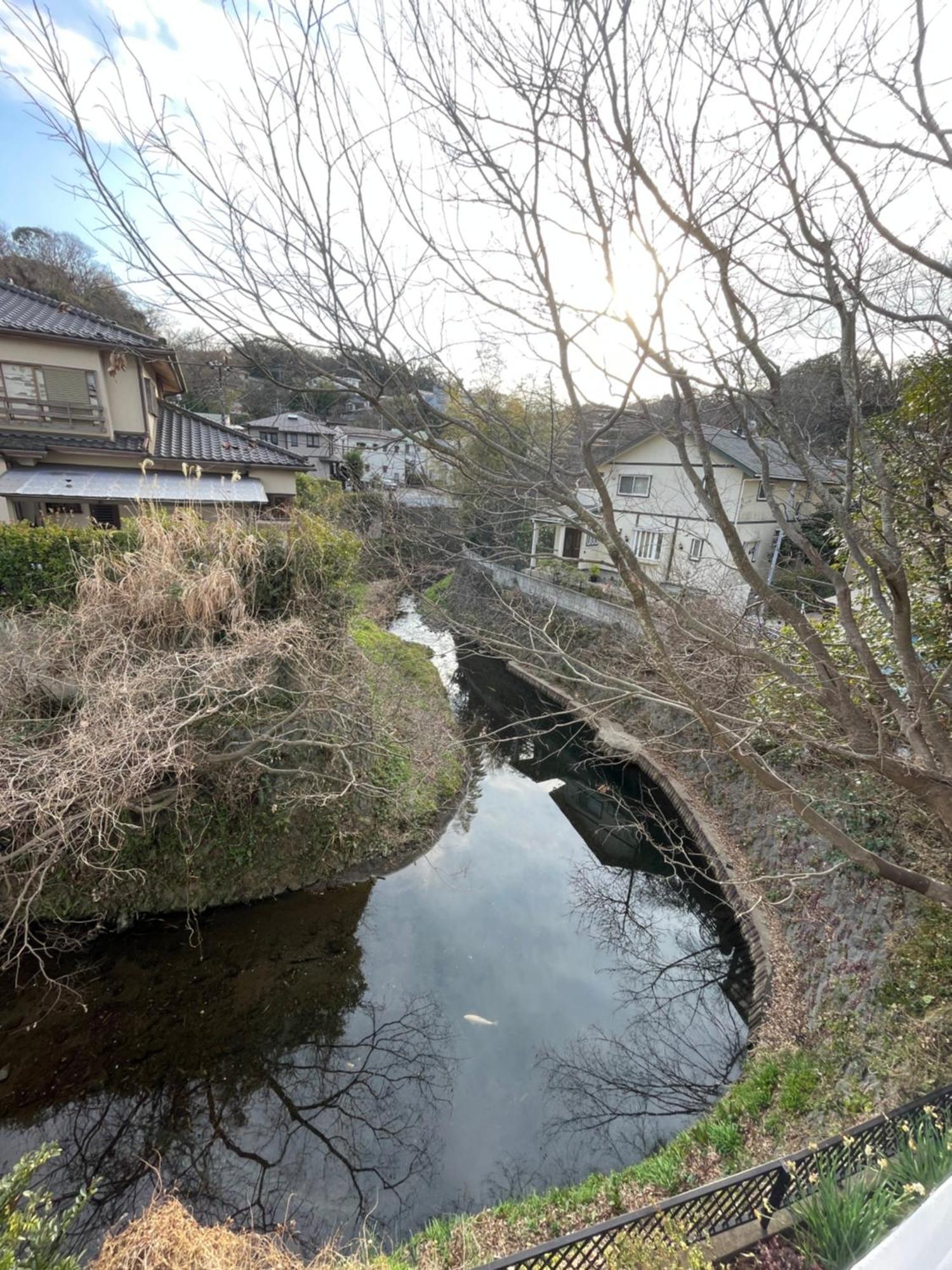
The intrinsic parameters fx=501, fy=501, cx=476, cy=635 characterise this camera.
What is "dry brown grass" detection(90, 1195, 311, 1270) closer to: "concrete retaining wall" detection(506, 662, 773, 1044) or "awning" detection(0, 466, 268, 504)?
"concrete retaining wall" detection(506, 662, 773, 1044)

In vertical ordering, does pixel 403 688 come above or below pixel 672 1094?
above

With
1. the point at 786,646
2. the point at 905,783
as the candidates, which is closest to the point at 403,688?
the point at 786,646

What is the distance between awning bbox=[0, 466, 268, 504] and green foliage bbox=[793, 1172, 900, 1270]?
11054 millimetres

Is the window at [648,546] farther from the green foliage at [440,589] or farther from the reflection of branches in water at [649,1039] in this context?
the reflection of branches in water at [649,1039]

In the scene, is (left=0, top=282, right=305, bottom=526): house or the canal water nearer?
the canal water

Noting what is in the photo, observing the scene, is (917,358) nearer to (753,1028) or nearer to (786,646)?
(786,646)

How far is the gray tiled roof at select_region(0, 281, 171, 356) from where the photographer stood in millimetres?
10898

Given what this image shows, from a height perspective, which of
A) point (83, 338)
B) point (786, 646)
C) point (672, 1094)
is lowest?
point (672, 1094)

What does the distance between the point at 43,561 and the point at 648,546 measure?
49.6 feet

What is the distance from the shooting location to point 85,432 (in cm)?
1212

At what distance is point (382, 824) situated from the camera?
7.86 metres

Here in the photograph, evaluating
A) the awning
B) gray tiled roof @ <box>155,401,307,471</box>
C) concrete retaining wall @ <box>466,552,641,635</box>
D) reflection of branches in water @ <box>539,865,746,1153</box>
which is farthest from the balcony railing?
reflection of branches in water @ <box>539,865,746,1153</box>

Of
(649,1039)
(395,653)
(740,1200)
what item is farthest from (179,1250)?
(395,653)

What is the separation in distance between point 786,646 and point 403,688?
6.80 meters
